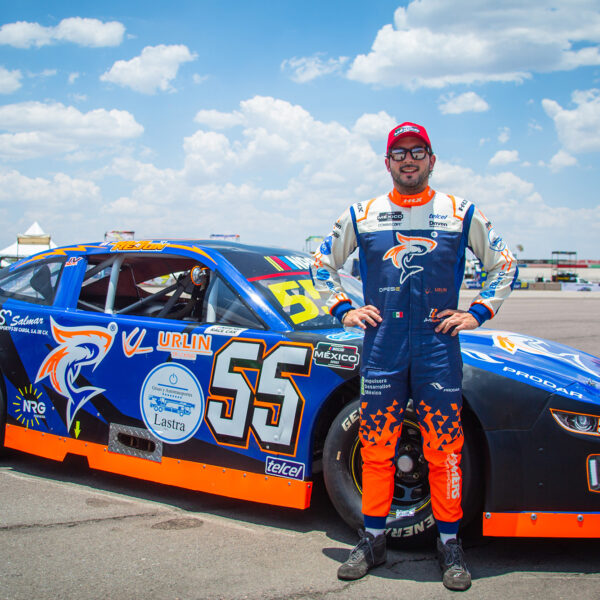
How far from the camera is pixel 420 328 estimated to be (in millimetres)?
2674

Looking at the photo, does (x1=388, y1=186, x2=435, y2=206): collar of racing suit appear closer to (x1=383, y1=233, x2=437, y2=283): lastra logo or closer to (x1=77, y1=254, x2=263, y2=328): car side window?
(x1=383, y1=233, x2=437, y2=283): lastra logo

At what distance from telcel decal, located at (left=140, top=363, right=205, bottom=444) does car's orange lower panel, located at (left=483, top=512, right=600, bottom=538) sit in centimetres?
154

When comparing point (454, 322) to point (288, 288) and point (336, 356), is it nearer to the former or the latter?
Answer: point (336, 356)

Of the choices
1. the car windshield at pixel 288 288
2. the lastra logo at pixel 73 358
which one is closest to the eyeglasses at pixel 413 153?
the car windshield at pixel 288 288

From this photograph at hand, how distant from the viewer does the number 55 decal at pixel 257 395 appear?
3070 mm

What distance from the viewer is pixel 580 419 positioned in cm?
262

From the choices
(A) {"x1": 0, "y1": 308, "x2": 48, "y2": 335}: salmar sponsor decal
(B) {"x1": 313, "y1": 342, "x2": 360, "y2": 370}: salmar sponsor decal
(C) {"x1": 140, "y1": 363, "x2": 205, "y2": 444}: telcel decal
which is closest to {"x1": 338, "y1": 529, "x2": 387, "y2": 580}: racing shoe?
(B) {"x1": 313, "y1": 342, "x2": 360, "y2": 370}: salmar sponsor decal

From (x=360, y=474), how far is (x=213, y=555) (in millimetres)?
780

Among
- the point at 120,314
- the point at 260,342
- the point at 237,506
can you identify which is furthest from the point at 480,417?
the point at 120,314

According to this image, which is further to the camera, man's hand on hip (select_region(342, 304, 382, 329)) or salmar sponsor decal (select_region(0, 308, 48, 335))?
salmar sponsor decal (select_region(0, 308, 48, 335))

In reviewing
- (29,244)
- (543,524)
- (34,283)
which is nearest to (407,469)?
(543,524)

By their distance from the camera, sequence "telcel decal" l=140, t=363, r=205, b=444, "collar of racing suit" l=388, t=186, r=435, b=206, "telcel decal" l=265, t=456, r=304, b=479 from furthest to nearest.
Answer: "telcel decal" l=140, t=363, r=205, b=444 → "telcel decal" l=265, t=456, r=304, b=479 → "collar of racing suit" l=388, t=186, r=435, b=206

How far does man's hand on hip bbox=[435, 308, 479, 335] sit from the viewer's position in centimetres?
263

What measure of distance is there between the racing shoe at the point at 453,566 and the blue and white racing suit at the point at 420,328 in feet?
0.26
